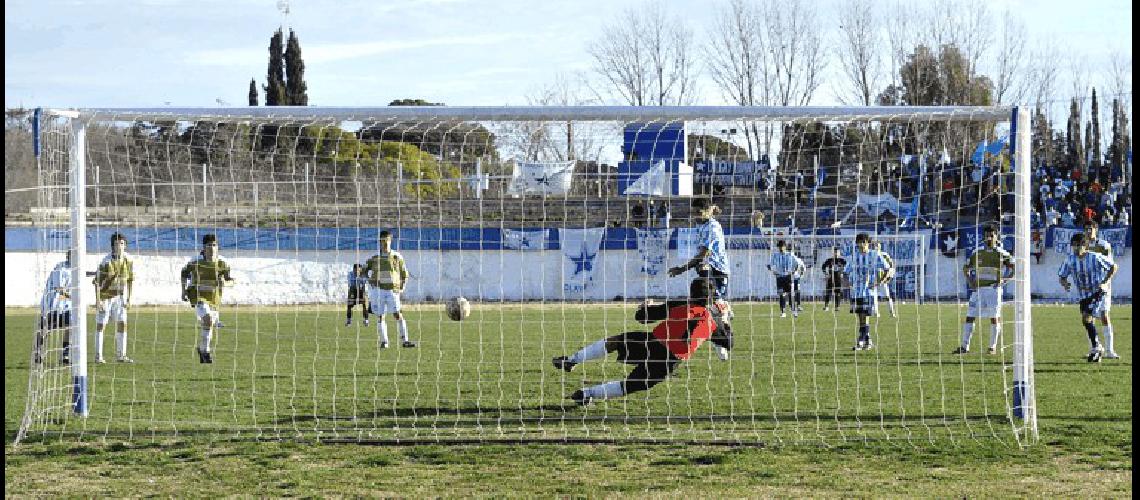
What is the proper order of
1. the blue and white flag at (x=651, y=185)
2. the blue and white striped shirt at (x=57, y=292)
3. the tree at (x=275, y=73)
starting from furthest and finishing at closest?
the tree at (x=275, y=73) < the blue and white flag at (x=651, y=185) < the blue and white striped shirt at (x=57, y=292)

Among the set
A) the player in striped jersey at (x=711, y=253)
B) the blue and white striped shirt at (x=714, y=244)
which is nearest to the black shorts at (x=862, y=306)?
the player in striped jersey at (x=711, y=253)

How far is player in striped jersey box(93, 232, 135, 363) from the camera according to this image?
47.0 feet

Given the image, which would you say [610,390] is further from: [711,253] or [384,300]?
[384,300]

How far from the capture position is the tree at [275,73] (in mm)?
59906

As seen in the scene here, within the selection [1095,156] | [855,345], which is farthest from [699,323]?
[1095,156]

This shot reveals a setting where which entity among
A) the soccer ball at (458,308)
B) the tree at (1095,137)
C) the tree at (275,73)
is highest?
the tree at (275,73)

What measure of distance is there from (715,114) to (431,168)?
8360 mm

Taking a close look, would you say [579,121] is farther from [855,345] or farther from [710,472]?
[855,345]

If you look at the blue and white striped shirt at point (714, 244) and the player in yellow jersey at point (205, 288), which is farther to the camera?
the player in yellow jersey at point (205, 288)

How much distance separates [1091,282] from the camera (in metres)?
15.0

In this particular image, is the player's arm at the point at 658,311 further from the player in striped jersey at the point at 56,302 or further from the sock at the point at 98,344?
the sock at the point at 98,344

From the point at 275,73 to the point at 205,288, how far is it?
47501 mm

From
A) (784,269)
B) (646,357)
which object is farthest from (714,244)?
(784,269)

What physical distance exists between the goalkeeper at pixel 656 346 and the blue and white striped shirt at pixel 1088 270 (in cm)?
770
